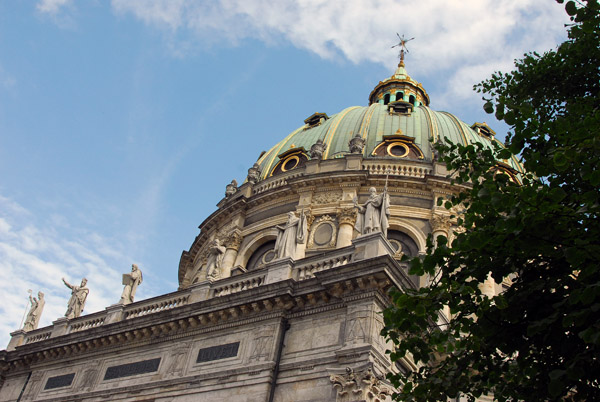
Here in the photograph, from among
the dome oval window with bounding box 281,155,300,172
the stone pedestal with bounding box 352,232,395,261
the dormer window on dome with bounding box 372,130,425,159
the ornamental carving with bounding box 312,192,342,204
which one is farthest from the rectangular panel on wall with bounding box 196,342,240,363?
the dormer window on dome with bounding box 372,130,425,159

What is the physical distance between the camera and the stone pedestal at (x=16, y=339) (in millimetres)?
25266

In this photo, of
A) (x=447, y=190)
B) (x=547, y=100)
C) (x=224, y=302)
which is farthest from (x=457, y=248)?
(x=447, y=190)

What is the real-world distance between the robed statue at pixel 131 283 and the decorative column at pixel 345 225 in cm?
870

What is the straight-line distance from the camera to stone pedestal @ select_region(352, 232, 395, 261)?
17.0 metres

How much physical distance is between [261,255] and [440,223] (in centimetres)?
877

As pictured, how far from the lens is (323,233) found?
2816 cm

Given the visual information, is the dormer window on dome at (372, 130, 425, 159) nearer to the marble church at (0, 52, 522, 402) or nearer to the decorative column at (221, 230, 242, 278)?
the marble church at (0, 52, 522, 402)

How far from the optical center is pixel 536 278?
9570mm

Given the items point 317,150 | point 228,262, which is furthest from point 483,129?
point 228,262

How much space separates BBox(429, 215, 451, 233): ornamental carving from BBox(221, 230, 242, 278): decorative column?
9727 millimetres

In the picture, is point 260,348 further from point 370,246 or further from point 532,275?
point 532,275

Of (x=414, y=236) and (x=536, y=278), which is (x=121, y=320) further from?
(x=536, y=278)

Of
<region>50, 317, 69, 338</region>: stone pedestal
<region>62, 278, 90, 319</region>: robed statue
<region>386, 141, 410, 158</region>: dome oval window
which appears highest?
<region>386, 141, 410, 158</region>: dome oval window

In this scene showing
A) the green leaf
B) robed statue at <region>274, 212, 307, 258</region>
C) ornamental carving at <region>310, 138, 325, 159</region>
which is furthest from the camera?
ornamental carving at <region>310, 138, 325, 159</region>
